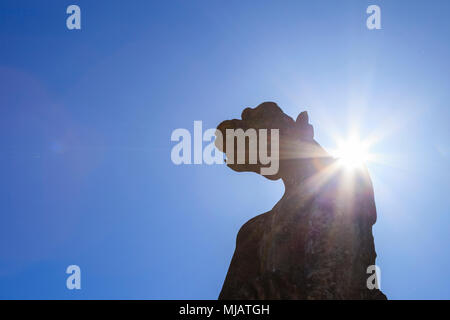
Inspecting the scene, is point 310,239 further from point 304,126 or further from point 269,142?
point 304,126

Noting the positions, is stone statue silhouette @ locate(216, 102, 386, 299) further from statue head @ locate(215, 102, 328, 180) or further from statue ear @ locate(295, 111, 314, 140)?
statue ear @ locate(295, 111, 314, 140)

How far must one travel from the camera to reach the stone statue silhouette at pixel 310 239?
10.5 meters

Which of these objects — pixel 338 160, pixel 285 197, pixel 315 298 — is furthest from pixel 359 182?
pixel 315 298

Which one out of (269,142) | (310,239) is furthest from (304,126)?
(310,239)

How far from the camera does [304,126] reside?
594 inches

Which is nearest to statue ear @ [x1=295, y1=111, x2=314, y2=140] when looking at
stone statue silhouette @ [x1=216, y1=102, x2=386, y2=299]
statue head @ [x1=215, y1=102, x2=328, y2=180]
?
statue head @ [x1=215, y1=102, x2=328, y2=180]

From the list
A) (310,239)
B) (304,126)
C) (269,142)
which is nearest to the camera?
(310,239)

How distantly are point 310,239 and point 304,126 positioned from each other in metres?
5.39

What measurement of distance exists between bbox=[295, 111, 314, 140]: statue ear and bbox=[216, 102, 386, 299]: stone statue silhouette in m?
0.38

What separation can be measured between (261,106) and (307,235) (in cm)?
602

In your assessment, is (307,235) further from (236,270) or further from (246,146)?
(246,146)

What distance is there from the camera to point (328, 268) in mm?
10492

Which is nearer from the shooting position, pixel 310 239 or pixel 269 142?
pixel 310 239

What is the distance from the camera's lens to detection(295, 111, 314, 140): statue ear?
14.9 meters
